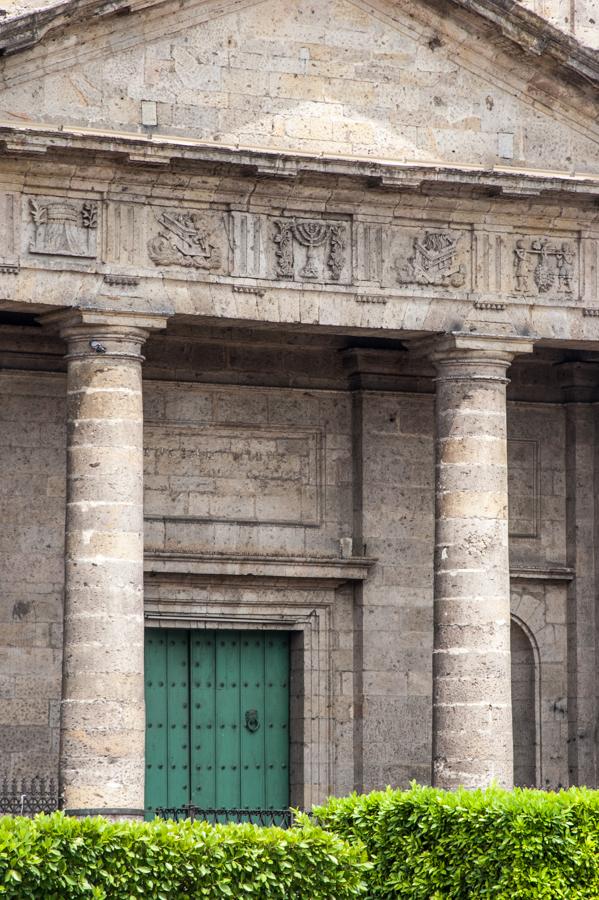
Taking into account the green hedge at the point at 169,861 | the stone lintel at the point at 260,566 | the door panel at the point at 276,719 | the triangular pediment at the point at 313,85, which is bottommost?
the green hedge at the point at 169,861

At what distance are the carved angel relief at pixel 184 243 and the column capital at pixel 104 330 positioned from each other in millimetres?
587

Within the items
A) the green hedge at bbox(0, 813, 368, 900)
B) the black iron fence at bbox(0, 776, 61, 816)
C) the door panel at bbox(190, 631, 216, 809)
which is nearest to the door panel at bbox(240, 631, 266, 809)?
the door panel at bbox(190, 631, 216, 809)

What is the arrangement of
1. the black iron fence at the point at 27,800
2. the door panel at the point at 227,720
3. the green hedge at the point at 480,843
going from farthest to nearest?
the door panel at the point at 227,720
the black iron fence at the point at 27,800
the green hedge at the point at 480,843

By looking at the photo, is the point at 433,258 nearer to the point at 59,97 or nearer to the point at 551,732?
the point at 59,97

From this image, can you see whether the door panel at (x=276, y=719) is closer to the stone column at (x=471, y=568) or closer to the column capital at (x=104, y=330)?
the stone column at (x=471, y=568)

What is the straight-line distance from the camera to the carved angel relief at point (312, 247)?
21.1m

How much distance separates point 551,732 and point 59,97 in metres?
9.45

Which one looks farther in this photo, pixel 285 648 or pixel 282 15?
pixel 285 648

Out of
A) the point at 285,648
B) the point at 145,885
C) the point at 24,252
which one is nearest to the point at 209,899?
the point at 145,885

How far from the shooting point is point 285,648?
2427 cm

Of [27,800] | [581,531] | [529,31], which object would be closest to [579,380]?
[581,531]

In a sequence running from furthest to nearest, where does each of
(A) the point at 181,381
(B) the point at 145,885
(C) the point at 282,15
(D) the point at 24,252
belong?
(A) the point at 181,381 → (C) the point at 282,15 → (D) the point at 24,252 → (B) the point at 145,885

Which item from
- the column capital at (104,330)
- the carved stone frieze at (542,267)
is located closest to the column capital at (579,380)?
the carved stone frieze at (542,267)

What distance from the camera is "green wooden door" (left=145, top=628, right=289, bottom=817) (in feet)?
77.3
